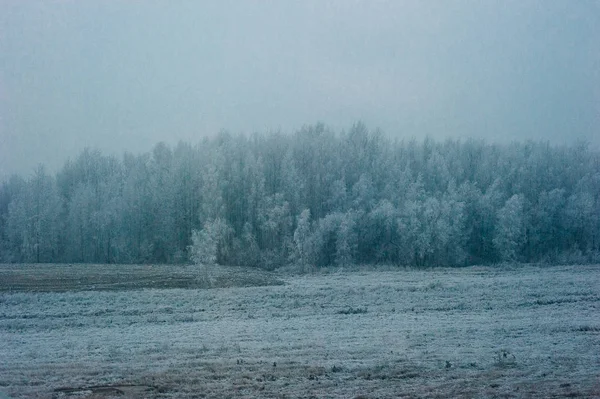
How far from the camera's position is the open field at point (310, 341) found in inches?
529

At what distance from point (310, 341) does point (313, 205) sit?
49.0 m

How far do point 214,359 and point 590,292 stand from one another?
21997mm

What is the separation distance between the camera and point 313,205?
223ft

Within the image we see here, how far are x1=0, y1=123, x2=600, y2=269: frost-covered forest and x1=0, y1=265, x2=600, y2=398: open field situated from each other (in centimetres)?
2094

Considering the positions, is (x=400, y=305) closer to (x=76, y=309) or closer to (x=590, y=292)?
(x=590, y=292)

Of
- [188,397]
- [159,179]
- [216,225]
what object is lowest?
[188,397]

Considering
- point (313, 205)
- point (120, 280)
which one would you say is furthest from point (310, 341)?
point (313, 205)

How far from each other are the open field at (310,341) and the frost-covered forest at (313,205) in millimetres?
20945

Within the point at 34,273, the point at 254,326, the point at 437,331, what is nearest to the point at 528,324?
the point at 437,331

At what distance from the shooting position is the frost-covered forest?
58719mm

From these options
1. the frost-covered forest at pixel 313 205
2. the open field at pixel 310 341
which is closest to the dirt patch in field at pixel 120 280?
the open field at pixel 310 341

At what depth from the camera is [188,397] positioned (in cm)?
1268

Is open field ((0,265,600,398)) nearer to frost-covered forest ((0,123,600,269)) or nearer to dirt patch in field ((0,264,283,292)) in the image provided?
dirt patch in field ((0,264,283,292))

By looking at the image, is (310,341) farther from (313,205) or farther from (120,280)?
(313,205)
